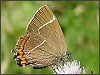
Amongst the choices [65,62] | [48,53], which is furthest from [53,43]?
[65,62]

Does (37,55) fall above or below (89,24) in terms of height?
below

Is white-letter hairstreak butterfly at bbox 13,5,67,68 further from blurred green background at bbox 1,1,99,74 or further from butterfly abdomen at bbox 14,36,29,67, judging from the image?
blurred green background at bbox 1,1,99,74

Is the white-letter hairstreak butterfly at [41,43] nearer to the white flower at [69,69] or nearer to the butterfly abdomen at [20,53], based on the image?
the butterfly abdomen at [20,53]

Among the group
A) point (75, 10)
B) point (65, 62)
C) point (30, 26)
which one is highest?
point (75, 10)

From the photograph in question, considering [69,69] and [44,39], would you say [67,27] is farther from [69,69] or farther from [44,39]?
[69,69]

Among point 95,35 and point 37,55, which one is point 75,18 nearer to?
point 95,35

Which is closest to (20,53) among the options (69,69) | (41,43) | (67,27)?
(41,43)
